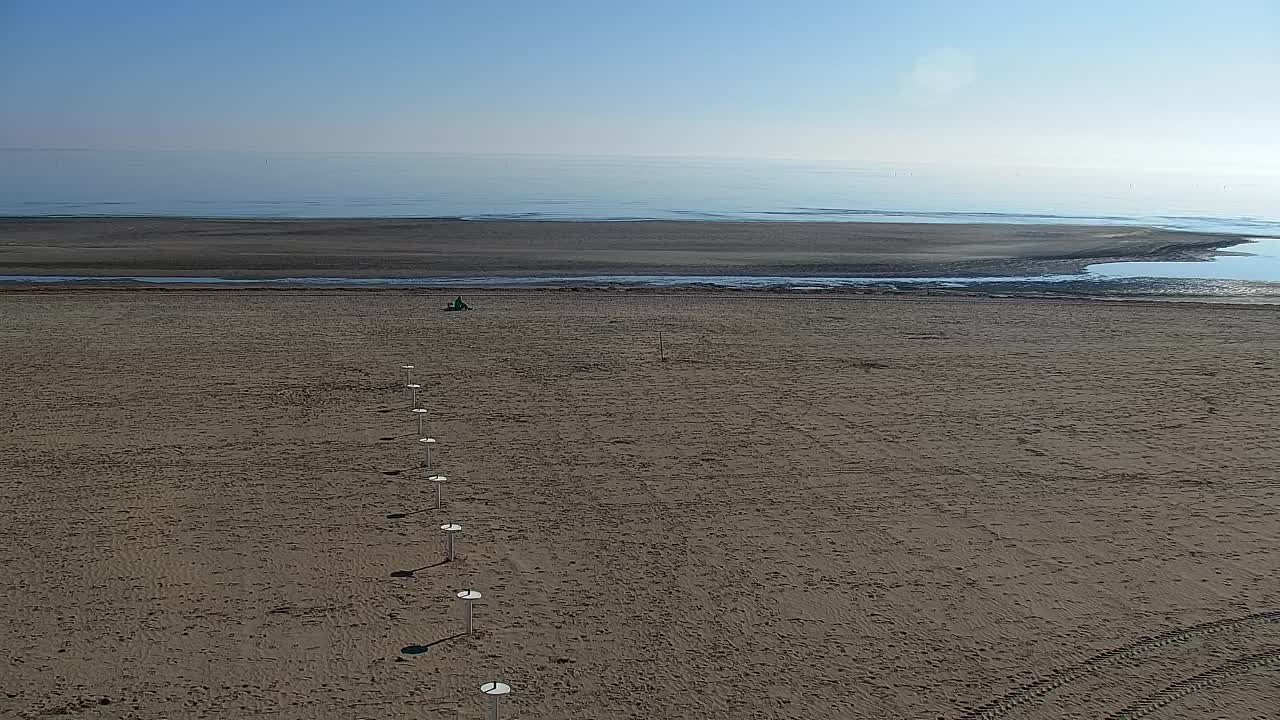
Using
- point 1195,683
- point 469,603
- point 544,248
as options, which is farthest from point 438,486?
point 544,248

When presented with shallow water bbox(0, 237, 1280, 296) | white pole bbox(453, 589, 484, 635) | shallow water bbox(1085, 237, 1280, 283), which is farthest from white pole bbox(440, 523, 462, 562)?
shallow water bbox(1085, 237, 1280, 283)

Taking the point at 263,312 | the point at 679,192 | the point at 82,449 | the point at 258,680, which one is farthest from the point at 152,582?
the point at 679,192

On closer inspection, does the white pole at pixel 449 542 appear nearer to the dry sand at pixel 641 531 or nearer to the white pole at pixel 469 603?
the dry sand at pixel 641 531

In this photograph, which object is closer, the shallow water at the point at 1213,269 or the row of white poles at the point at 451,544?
the row of white poles at the point at 451,544

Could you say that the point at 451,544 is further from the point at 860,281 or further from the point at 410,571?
the point at 860,281

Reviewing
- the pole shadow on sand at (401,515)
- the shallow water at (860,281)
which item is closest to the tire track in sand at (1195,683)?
the pole shadow on sand at (401,515)

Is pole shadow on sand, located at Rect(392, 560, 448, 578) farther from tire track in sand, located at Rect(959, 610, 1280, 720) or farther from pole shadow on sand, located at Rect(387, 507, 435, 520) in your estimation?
tire track in sand, located at Rect(959, 610, 1280, 720)

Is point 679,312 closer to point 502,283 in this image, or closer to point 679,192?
point 502,283
